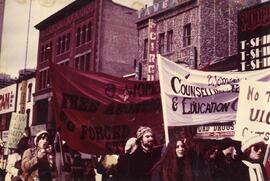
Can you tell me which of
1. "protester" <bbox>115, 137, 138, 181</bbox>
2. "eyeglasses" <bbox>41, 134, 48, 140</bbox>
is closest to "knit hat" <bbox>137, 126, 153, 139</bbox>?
"protester" <bbox>115, 137, 138, 181</bbox>

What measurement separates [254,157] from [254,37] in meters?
2.31

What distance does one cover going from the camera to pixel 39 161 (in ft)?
19.6

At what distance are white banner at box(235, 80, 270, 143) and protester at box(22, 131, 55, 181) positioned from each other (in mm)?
2588

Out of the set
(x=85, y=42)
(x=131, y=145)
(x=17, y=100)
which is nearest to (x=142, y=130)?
(x=131, y=145)

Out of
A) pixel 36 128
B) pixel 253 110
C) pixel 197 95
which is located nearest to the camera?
pixel 253 110

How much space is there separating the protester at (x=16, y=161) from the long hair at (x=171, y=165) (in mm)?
2149

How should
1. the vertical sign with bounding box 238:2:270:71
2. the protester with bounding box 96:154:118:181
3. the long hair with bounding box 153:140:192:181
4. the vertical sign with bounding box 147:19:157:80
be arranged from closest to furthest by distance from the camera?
the long hair with bounding box 153:140:192:181, the protester with bounding box 96:154:118:181, the vertical sign with bounding box 238:2:270:71, the vertical sign with bounding box 147:19:157:80

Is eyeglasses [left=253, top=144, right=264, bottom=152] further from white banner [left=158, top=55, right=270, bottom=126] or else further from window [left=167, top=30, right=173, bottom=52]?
window [left=167, top=30, right=173, bottom=52]

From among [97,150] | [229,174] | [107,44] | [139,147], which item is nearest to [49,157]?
[97,150]

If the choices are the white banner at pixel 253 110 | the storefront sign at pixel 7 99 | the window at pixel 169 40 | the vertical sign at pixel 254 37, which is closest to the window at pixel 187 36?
the window at pixel 169 40

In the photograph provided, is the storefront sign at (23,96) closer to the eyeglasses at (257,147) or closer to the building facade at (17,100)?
the building facade at (17,100)

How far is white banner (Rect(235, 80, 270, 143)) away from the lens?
4.38 metres

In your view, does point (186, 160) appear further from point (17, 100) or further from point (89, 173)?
point (17, 100)

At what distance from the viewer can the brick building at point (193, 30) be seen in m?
7.37
